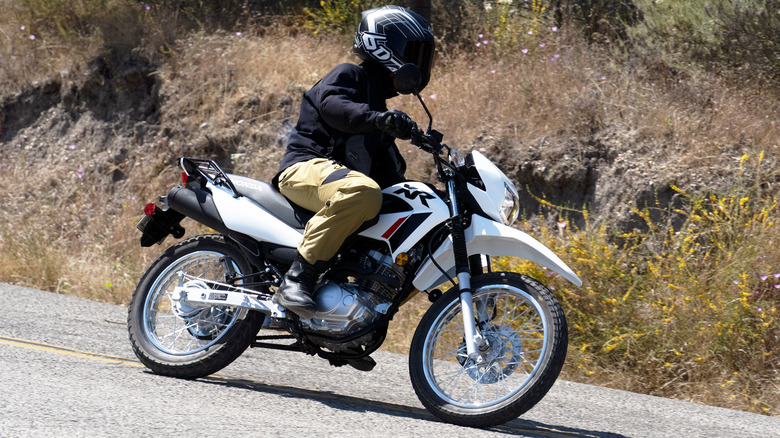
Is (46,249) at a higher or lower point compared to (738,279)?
lower

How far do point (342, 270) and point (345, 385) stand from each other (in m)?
0.93

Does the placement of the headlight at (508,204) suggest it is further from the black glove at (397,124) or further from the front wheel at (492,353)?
the black glove at (397,124)

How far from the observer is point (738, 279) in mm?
7000

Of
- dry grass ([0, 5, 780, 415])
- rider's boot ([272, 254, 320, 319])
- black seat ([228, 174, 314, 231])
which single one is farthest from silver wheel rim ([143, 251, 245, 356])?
dry grass ([0, 5, 780, 415])

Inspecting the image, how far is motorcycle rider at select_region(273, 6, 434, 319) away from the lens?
5027 millimetres

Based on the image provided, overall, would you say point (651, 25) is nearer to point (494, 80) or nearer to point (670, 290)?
point (494, 80)

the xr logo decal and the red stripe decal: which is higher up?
the xr logo decal

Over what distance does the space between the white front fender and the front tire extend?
3.55 feet

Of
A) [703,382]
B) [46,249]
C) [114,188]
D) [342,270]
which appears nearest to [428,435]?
Result: [342,270]

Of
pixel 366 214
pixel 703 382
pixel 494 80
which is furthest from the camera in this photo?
pixel 494 80

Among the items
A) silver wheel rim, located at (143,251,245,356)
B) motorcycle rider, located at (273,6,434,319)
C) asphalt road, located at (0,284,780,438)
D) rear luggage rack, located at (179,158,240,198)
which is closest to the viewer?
asphalt road, located at (0,284,780,438)

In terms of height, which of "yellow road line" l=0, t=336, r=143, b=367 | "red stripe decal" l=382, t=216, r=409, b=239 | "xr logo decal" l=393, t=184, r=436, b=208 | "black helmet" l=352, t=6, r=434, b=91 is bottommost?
"yellow road line" l=0, t=336, r=143, b=367

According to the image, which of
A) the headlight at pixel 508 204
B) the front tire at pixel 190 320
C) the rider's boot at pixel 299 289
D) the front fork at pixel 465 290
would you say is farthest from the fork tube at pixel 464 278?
the front tire at pixel 190 320

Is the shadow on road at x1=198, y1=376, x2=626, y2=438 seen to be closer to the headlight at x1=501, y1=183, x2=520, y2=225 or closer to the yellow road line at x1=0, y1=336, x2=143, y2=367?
the yellow road line at x1=0, y1=336, x2=143, y2=367
